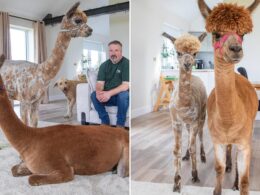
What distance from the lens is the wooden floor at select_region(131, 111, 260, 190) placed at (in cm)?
170

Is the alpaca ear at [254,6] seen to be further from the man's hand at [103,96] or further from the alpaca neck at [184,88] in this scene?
the man's hand at [103,96]

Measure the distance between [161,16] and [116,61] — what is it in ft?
2.77

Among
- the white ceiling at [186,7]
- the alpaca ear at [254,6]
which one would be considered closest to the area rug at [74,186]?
the alpaca ear at [254,6]

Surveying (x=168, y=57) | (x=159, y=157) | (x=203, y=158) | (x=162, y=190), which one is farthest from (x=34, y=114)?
(x=168, y=57)

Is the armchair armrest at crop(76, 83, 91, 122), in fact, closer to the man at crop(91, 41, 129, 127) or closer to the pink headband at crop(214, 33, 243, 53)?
the man at crop(91, 41, 129, 127)

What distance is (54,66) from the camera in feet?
4.96

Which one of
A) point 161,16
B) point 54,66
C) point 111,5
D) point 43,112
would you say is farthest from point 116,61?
point 161,16

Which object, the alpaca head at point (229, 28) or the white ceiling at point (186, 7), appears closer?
the alpaca head at point (229, 28)

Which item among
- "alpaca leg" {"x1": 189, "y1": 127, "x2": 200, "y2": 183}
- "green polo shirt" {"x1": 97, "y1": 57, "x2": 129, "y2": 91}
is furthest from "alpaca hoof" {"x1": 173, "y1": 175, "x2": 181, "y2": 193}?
"green polo shirt" {"x1": 97, "y1": 57, "x2": 129, "y2": 91}

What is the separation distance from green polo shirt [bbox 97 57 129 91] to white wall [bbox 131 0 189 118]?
5.4 inches

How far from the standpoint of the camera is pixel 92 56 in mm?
1358

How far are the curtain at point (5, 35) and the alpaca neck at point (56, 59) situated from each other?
181mm

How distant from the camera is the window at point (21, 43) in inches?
58.3

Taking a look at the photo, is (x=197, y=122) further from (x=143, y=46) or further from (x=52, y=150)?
(x=52, y=150)
